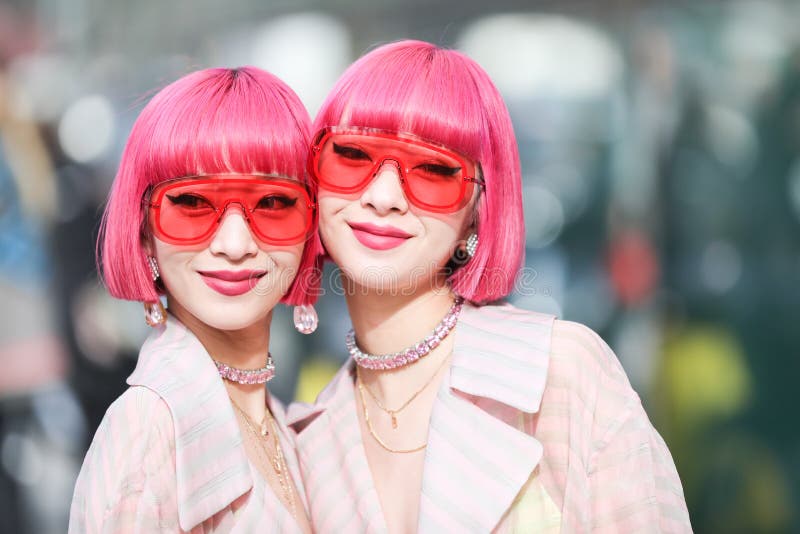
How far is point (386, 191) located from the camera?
186 cm

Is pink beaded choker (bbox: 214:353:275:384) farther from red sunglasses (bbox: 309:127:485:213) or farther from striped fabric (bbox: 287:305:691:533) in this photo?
red sunglasses (bbox: 309:127:485:213)

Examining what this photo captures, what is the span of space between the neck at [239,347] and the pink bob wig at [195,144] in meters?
0.13

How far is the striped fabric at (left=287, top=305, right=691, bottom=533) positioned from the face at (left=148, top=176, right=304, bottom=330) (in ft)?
1.57

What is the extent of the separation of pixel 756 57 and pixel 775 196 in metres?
0.70

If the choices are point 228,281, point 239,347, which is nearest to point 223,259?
point 228,281

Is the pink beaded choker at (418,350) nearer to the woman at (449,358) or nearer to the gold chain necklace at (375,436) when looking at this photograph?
the woman at (449,358)

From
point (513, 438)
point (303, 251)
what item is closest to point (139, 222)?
point (303, 251)

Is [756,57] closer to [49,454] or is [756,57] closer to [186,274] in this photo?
[186,274]

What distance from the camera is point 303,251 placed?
2082 mm

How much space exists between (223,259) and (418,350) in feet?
1.73

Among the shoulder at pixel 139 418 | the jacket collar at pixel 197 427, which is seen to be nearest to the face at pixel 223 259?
the jacket collar at pixel 197 427

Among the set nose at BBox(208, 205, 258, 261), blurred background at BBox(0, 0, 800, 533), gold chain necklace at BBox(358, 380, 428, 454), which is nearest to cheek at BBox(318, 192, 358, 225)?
nose at BBox(208, 205, 258, 261)

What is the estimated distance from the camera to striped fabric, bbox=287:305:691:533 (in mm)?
1740

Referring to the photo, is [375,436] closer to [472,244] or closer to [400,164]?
[472,244]
